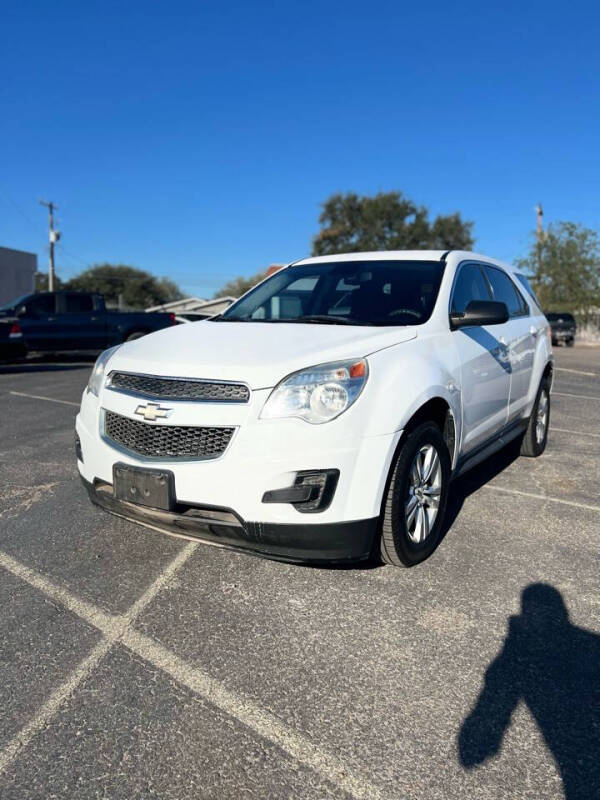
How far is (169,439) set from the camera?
290 cm

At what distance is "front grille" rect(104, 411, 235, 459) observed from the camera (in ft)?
9.16

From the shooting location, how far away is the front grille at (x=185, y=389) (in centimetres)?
283

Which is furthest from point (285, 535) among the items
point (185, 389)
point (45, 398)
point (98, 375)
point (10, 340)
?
point (10, 340)

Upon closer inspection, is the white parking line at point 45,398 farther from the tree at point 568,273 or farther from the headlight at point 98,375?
the tree at point 568,273

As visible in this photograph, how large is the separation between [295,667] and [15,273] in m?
35.6

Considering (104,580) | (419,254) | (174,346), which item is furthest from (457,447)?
(104,580)

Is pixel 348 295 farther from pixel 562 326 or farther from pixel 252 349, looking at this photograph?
pixel 562 326

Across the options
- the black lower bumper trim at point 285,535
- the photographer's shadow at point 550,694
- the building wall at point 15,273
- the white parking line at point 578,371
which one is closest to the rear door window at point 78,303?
the white parking line at point 578,371

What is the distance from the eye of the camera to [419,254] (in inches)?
173

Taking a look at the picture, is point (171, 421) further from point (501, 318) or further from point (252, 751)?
point (501, 318)

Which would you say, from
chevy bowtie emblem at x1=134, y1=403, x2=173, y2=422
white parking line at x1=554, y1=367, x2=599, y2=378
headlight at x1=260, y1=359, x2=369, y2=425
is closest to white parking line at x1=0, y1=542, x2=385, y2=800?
chevy bowtie emblem at x1=134, y1=403, x2=173, y2=422

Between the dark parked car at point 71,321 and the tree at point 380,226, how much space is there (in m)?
39.9

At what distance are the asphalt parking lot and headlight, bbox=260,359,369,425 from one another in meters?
0.90

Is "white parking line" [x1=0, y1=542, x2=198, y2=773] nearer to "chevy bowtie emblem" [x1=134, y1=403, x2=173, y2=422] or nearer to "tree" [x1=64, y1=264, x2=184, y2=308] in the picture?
"chevy bowtie emblem" [x1=134, y1=403, x2=173, y2=422]
